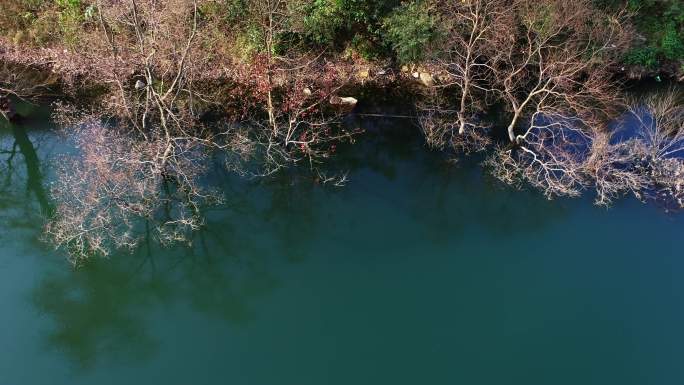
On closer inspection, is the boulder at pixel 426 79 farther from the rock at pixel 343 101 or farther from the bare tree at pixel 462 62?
the rock at pixel 343 101

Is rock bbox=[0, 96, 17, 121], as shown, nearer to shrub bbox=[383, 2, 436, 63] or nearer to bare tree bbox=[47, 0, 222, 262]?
bare tree bbox=[47, 0, 222, 262]

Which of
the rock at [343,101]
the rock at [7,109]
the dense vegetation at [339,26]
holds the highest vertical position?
the dense vegetation at [339,26]

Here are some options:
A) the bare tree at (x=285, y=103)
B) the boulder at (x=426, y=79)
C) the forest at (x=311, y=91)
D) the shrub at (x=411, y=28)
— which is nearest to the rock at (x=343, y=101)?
the forest at (x=311, y=91)

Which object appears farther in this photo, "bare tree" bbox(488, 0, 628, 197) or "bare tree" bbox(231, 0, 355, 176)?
"bare tree" bbox(231, 0, 355, 176)

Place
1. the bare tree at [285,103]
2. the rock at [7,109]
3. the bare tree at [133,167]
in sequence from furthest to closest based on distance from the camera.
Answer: the rock at [7,109] → the bare tree at [285,103] → the bare tree at [133,167]

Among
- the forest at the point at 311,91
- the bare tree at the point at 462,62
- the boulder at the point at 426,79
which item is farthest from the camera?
the boulder at the point at 426,79

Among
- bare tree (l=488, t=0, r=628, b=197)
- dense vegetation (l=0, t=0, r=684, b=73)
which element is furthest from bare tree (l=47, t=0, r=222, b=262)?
bare tree (l=488, t=0, r=628, b=197)

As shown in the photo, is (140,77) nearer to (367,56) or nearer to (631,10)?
(367,56)

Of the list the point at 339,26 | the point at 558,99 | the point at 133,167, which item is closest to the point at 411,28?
the point at 339,26

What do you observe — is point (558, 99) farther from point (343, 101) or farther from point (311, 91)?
point (311, 91)
